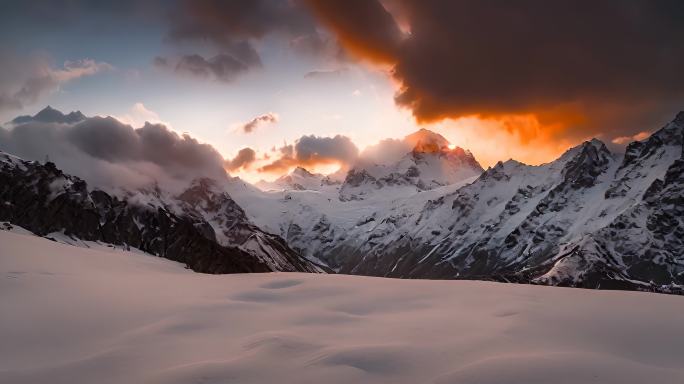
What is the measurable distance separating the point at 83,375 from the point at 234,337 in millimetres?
3231

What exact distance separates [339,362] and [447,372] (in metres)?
1.99

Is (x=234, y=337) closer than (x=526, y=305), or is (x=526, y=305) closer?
(x=234, y=337)

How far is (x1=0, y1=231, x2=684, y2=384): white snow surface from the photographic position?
9.88 metres

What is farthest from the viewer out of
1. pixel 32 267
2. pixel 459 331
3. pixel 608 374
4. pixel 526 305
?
pixel 32 267

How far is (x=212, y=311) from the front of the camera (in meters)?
14.9

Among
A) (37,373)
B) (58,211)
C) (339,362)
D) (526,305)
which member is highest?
(58,211)

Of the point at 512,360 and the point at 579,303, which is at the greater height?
the point at 579,303

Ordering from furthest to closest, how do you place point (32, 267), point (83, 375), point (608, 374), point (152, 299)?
point (32, 267)
point (152, 299)
point (83, 375)
point (608, 374)

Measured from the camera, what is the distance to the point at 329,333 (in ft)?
41.8

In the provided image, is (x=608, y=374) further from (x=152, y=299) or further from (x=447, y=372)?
(x=152, y=299)

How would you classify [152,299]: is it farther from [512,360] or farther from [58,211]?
[58,211]

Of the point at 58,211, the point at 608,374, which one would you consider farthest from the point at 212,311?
the point at 58,211

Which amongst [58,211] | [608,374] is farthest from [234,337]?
[58,211]

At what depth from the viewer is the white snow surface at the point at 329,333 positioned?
988cm
